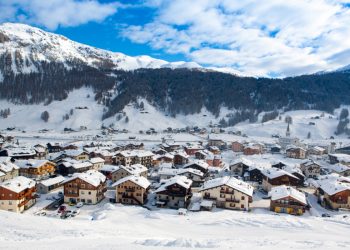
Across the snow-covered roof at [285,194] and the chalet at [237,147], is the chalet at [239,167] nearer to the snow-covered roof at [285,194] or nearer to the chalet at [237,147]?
the snow-covered roof at [285,194]

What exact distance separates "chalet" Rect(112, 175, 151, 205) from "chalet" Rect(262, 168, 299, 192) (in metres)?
19.7

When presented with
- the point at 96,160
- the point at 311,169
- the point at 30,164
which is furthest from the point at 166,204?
the point at 311,169

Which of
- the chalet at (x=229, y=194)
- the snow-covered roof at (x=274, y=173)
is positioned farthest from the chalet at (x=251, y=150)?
the chalet at (x=229, y=194)

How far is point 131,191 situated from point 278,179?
22523mm

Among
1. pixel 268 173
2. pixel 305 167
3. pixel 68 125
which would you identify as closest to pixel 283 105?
pixel 68 125

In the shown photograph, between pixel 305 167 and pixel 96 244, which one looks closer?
pixel 96 244

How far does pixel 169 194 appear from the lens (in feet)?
136

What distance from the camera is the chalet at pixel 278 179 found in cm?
4839

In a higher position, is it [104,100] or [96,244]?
[104,100]

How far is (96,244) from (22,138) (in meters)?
99.1

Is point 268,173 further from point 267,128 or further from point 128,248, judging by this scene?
point 267,128

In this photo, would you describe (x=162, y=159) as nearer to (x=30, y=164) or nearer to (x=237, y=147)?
(x=30, y=164)

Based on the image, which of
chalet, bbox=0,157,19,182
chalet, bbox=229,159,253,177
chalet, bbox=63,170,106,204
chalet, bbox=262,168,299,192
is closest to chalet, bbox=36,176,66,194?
chalet, bbox=63,170,106,204

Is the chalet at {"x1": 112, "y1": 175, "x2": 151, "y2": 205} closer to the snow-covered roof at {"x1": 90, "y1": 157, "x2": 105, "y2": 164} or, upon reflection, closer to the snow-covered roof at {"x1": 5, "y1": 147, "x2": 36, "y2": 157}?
the snow-covered roof at {"x1": 90, "y1": 157, "x2": 105, "y2": 164}
